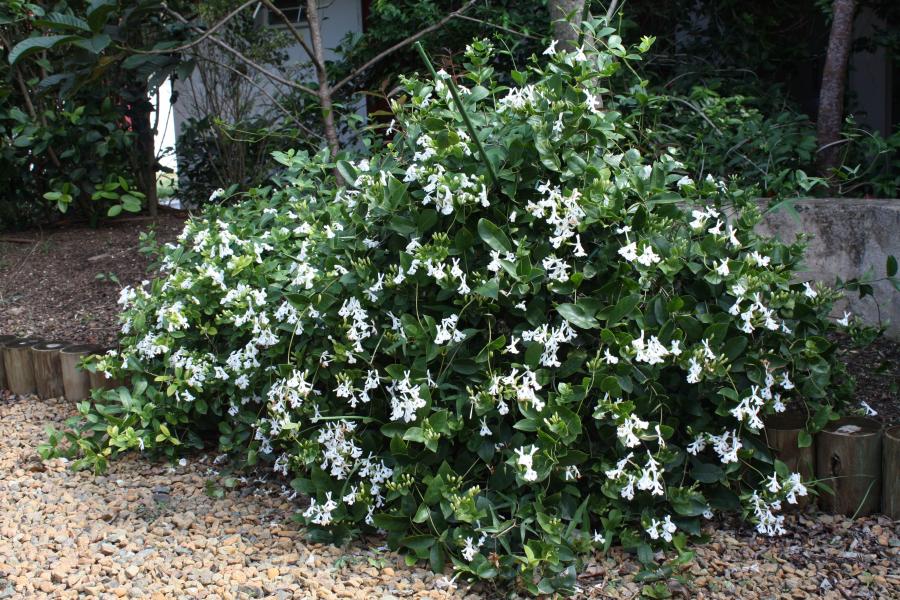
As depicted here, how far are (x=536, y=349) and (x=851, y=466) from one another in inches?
40.0

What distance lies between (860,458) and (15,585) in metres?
2.33

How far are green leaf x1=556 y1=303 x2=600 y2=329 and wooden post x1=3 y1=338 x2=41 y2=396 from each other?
8.87 ft

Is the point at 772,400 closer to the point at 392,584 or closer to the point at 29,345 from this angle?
the point at 392,584

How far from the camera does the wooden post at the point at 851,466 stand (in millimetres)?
2619

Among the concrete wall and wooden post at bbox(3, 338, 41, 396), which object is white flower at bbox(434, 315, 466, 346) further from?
wooden post at bbox(3, 338, 41, 396)

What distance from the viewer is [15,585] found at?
240 centimetres

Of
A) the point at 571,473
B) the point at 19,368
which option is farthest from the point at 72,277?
the point at 571,473

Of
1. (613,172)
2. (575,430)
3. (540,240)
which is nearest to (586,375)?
(575,430)

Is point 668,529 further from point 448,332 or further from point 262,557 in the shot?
point 262,557

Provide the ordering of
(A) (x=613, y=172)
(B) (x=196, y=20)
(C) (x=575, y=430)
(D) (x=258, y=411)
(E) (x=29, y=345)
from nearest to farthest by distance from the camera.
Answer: (C) (x=575, y=430), (A) (x=613, y=172), (D) (x=258, y=411), (E) (x=29, y=345), (B) (x=196, y=20)

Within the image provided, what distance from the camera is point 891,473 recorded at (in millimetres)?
2590

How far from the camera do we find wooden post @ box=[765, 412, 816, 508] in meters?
2.66

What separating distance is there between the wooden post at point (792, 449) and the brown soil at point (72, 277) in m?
2.93

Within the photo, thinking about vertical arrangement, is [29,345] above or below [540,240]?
below
